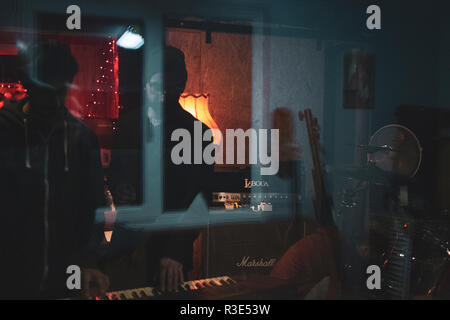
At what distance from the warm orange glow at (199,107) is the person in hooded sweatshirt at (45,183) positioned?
1.00ft

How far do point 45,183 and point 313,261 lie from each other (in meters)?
0.90

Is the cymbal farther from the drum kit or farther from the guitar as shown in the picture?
the guitar

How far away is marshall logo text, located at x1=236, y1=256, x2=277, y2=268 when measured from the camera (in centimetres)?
118

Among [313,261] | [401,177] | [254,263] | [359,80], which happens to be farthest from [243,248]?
[359,80]

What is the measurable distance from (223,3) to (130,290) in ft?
3.11

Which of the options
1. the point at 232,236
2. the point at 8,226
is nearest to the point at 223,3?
the point at 232,236

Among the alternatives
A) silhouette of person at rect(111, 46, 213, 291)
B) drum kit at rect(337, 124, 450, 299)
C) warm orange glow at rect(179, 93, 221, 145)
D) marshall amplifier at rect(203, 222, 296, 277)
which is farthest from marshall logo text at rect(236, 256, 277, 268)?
warm orange glow at rect(179, 93, 221, 145)

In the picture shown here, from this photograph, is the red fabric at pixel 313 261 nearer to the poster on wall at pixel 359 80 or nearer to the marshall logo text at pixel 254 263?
the marshall logo text at pixel 254 263

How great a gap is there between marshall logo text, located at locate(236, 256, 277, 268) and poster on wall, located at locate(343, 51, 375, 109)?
0.60 metres

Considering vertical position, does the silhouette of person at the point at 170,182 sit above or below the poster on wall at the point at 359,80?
below

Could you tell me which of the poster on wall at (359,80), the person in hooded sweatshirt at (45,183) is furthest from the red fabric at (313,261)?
the person in hooded sweatshirt at (45,183)

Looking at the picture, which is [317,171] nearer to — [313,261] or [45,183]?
[313,261]

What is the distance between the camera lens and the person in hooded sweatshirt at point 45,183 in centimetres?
97
